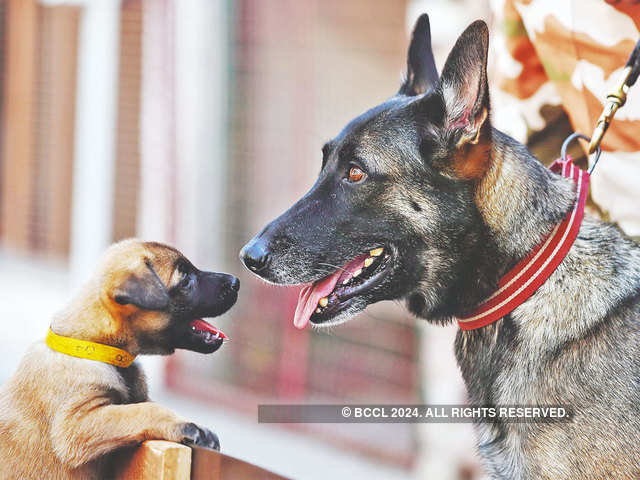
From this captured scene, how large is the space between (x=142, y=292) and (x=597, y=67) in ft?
5.48

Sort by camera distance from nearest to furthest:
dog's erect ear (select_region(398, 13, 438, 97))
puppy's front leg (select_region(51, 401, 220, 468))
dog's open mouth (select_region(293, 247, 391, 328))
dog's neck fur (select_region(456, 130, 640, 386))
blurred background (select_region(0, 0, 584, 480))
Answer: puppy's front leg (select_region(51, 401, 220, 468)) < dog's neck fur (select_region(456, 130, 640, 386)) < dog's open mouth (select_region(293, 247, 391, 328)) < dog's erect ear (select_region(398, 13, 438, 97)) < blurred background (select_region(0, 0, 584, 480))

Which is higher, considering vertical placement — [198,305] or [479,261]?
[479,261]

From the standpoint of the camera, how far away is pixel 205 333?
2.46m

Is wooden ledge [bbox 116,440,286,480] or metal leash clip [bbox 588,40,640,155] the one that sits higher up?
metal leash clip [bbox 588,40,640,155]

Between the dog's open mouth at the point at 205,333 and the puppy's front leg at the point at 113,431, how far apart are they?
0.35 m

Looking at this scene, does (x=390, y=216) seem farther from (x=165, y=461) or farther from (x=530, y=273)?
(x=165, y=461)

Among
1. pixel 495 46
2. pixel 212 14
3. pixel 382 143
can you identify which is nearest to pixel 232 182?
pixel 212 14

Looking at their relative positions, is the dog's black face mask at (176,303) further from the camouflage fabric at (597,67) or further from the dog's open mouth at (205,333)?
the camouflage fabric at (597,67)

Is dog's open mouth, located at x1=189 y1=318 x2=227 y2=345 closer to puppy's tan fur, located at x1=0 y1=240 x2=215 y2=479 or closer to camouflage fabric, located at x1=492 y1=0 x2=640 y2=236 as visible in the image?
puppy's tan fur, located at x1=0 y1=240 x2=215 y2=479

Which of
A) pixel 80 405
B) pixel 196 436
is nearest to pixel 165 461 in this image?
pixel 196 436

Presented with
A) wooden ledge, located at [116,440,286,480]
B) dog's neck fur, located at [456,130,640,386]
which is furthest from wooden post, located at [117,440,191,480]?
dog's neck fur, located at [456,130,640,386]

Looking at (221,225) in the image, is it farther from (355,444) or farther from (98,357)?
(98,357)

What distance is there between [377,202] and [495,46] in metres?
1.16

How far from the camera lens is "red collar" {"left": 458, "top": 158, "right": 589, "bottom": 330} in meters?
2.17
